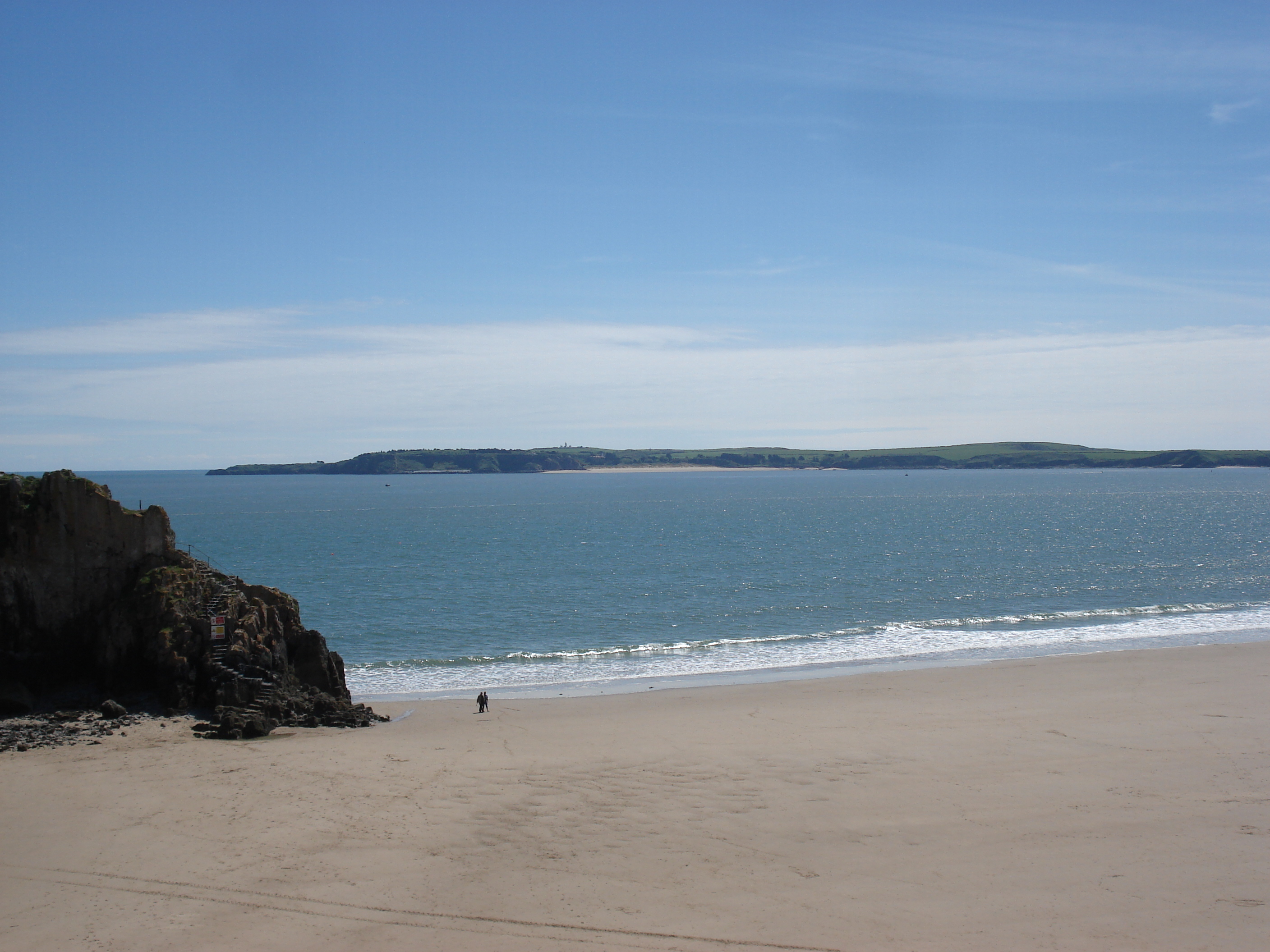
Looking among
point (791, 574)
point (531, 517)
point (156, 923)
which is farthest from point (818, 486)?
point (156, 923)

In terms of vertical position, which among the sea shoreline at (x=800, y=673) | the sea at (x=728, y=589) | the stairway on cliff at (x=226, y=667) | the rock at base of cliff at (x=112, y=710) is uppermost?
the stairway on cliff at (x=226, y=667)

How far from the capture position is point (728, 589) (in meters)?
47.6

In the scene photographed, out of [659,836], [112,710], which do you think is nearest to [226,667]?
[112,710]

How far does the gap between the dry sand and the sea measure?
30.0ft

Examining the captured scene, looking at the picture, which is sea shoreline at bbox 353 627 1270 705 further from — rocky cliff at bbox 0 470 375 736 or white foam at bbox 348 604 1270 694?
rocky cliff at bbox 0 470 375 736

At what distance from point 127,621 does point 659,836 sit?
17.2 meters

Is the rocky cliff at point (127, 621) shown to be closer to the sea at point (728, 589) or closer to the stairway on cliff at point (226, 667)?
the stairway on cliff at point (226, 667)

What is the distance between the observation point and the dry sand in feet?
38.5

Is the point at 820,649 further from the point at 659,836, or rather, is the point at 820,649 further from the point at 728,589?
the point at 659,836

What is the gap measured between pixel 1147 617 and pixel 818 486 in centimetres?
14504

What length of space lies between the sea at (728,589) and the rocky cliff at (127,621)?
193 inches

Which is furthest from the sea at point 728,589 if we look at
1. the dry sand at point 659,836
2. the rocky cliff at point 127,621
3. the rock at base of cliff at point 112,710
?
the dry sand at point 659,836

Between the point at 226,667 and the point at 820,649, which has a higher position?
the point at 226,667

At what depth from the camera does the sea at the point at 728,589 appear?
107 feet
